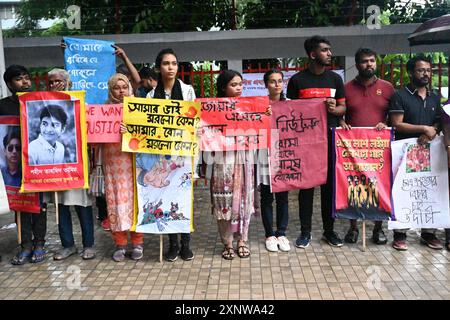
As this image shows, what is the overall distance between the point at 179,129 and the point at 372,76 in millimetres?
2065

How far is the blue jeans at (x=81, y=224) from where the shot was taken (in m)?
4.79

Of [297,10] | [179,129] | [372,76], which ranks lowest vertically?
[179,129]

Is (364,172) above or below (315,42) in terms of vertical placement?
below

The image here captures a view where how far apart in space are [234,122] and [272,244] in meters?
1.37

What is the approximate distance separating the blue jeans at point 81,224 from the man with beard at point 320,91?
2227 mm

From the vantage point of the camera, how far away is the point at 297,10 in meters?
9.45

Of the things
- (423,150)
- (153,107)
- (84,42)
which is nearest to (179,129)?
(153,107)

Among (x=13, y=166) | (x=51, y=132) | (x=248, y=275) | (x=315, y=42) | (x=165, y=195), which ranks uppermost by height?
(x=315, y=42)

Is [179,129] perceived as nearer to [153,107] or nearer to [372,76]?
[153,107]

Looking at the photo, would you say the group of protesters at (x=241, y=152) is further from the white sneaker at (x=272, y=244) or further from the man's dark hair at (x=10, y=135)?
the man's dark hair at (x=10, y=135)

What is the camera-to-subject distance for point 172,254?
15.4ft

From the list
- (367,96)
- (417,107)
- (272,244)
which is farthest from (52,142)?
(417,107)

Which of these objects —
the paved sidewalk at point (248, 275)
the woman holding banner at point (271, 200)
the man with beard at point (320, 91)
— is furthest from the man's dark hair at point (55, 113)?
the man with beard at point (320, 91)

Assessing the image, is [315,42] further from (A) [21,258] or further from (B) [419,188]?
(A) [21,258]
